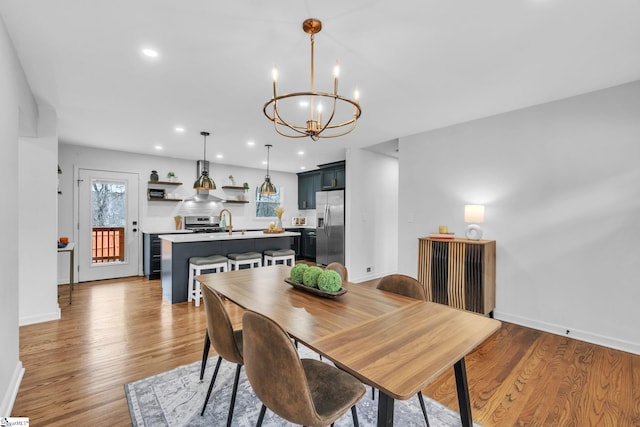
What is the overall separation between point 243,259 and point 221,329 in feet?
9.04

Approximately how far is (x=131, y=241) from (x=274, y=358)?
224 inches

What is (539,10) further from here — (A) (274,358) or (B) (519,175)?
(A) (274,358)

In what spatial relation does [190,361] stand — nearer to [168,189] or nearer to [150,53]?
[150,53]

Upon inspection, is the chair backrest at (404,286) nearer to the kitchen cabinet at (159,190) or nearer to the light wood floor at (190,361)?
the light wood floor at (190,361)

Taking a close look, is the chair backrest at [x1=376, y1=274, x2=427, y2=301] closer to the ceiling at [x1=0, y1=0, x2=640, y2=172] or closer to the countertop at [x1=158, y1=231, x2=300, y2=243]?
the ceiling at [x1=0, y1=0, x2=640, y2=172]

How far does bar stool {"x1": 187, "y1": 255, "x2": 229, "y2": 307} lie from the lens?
3906 millimetres

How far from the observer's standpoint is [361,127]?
3.96 m

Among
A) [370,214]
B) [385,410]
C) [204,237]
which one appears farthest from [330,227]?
[385,410]

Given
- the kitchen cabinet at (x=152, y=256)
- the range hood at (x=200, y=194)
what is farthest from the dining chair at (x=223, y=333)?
the range hood at (x=200, y=194)

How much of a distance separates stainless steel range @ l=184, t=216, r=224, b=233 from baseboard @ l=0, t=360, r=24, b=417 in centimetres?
394

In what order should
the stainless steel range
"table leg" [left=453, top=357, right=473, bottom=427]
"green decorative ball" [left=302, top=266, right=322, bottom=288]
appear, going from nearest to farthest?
"table leg" [left=453, top=357, right=473, bottom=427], "green decorative ball" [left=302, top=266, right=322, bottom=288], the stainless steel range

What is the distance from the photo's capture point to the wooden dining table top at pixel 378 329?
1.00m

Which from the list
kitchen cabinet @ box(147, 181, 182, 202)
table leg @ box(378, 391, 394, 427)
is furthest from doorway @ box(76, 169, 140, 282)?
table leg @ box(378, 391, 394, 427)

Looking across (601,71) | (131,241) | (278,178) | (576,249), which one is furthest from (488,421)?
(278,178)
